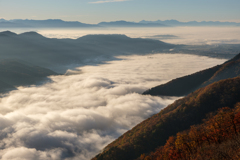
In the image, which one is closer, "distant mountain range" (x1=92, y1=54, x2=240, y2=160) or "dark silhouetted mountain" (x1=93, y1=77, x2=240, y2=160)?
"distant mountain range" (x1=92, y1=54, x2=240, y2=160)

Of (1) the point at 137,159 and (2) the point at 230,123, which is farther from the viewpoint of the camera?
(1) the point at 137,159

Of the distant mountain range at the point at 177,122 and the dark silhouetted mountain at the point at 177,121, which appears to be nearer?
the distant mountain range at the point at 177,122

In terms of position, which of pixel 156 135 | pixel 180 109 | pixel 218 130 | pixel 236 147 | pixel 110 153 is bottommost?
pixel 110 153

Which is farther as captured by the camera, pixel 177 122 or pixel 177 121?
pixel 177 121

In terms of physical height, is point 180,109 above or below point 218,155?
below

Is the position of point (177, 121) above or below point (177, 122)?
above

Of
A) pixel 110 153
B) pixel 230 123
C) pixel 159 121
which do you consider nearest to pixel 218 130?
pixel 230 123

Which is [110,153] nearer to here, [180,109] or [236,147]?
[180,109]

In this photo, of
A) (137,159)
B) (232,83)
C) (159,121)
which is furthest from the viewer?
(232,83)
